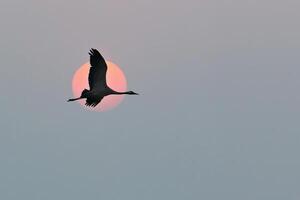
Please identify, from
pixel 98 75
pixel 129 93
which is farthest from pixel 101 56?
pixel 129 93

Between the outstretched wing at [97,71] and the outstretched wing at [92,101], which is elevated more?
the outstretched wing at [97,71]

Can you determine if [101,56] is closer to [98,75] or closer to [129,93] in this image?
[98,75]

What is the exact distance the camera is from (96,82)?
118500mm

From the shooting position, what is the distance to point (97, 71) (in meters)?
117

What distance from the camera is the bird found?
115688 mm

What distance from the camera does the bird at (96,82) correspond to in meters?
116

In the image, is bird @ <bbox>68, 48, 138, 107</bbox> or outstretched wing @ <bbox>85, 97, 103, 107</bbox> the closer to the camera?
bird @ <bbox>68, 48, 138, 107</bbox>

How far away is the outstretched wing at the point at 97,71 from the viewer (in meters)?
116

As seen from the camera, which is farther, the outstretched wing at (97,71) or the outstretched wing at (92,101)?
the outstretched wing at (92,101)

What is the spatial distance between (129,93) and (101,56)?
427 inches

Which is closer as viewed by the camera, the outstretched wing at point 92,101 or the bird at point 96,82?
the bird at point 96,82

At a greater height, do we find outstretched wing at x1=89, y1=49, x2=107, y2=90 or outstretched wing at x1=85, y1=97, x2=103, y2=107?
outstretched wing at x1=89, y1=49, x2=107, y2=90

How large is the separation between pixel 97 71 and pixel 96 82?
168 cm

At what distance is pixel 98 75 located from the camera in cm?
11769
